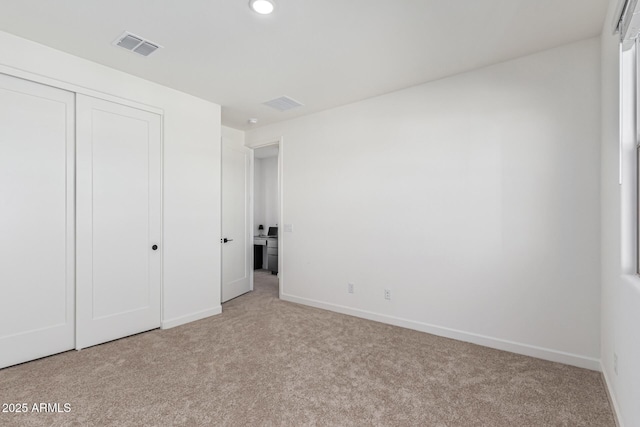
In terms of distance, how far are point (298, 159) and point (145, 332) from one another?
2.83 m

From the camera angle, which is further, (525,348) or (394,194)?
(394,194)

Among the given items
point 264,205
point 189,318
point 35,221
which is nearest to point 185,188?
point 35,221

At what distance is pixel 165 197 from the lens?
348 centimetres

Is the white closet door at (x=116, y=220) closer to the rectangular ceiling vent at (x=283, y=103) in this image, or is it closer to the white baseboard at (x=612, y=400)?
the rectangular ceiling vent at (x=283, y=103)

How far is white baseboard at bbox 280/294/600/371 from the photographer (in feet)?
8.33

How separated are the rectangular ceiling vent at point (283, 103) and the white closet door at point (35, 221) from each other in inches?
79.6

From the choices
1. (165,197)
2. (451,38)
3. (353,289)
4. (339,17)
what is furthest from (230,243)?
(451,38)

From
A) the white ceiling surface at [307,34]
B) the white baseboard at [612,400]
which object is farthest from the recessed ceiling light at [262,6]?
the white baseboard at [612,400]

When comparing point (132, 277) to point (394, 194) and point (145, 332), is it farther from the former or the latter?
point (394, 194)

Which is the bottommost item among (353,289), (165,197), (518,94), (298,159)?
(353,289)

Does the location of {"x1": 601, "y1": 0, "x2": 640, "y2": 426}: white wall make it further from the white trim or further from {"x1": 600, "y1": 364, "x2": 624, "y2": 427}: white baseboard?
the white trim

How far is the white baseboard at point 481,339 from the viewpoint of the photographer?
2538 mm

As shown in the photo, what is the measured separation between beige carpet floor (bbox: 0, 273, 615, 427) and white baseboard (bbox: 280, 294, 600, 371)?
0.08 metres

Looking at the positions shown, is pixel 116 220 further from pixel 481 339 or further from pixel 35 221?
pixel 481 339
